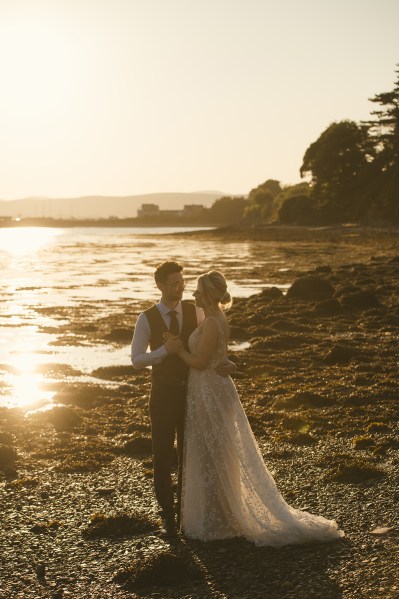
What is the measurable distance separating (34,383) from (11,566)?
8.95 metres

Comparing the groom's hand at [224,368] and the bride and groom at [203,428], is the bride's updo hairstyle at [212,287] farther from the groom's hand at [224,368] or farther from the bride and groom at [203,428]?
the groom's hand at [224,368]

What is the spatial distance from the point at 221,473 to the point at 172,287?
1671 millimetres

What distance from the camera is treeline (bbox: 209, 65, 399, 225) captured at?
91.0 meters

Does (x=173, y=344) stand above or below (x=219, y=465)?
above

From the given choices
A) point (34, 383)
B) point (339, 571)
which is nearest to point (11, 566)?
point (339, 571)

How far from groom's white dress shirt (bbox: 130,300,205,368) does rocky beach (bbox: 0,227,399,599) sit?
5.25 feet

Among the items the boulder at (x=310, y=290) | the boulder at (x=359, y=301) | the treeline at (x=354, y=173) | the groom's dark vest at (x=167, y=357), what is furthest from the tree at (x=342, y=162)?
the groom's dark vest at (x=167, y=357)

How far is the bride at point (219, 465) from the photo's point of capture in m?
7.34

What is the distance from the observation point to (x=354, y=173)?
330ft

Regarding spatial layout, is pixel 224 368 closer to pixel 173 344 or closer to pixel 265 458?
pixel 173 344

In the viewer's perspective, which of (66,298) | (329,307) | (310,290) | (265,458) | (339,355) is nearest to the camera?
(265,458)

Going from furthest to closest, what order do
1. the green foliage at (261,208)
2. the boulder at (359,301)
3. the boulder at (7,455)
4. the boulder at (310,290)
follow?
1. the green foliage at (261,208)
2. the boulder at (310,290)
3. the boulder at (359,301)
4. the boulder at (7,455)

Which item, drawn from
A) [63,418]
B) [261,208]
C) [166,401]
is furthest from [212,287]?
[261,208]

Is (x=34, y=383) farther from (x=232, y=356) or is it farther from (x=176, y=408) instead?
(x=176, y=408)
